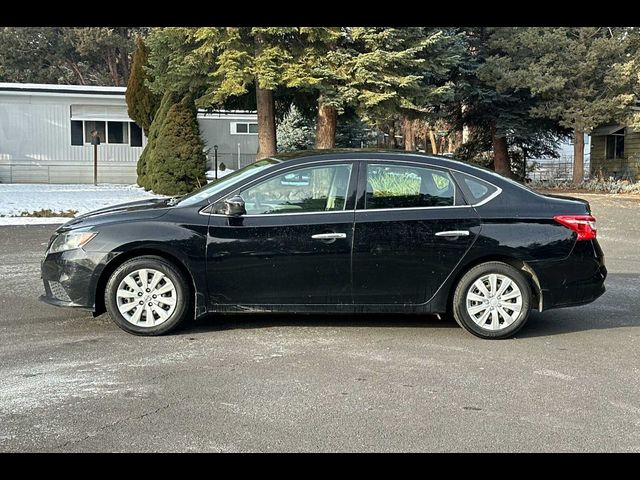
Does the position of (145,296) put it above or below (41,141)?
below

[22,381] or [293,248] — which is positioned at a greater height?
[293,248]

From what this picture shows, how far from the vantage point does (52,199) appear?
18.7 meters

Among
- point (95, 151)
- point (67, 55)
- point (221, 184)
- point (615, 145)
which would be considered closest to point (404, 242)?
point (221, 184)

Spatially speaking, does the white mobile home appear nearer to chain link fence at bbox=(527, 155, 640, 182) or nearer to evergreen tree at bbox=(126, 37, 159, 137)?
evergreen tree at bbox=(126, 37, 159, 137)

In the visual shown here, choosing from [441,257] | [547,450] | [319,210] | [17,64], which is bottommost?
[547,450]

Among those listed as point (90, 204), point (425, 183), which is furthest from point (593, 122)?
point (425, 183)

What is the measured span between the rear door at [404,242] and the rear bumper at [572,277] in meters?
0.77

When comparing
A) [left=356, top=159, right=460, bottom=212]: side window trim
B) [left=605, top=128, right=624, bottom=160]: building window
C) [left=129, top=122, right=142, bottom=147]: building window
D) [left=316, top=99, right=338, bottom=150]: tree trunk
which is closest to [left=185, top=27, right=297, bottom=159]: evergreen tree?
[left=316, top=99, right=338, bottom=150]: tree trunk

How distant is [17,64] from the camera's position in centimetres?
4859

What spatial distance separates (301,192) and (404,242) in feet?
3.36

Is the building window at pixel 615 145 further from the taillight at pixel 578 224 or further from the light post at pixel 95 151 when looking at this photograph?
the taillight at pixel 578 224

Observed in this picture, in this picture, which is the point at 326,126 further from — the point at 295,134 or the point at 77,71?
the point at 77,71
